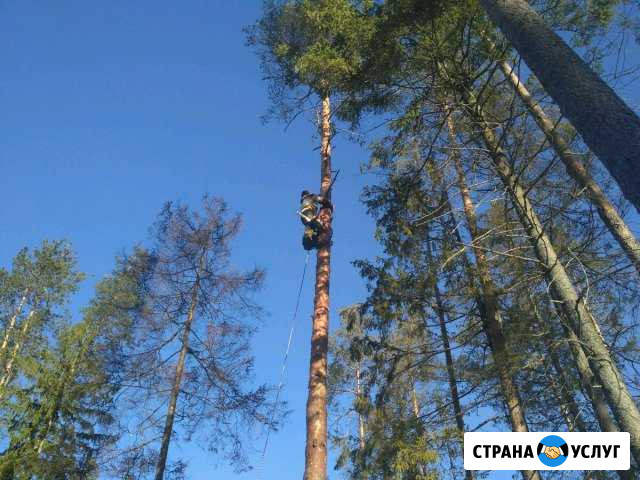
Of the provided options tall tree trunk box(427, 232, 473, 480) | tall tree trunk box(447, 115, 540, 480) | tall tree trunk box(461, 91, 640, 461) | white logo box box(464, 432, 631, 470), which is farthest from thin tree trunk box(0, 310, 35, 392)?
tall tree trunk box(461, 91, 640, 461)

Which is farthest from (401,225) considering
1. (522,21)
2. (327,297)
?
(522,21)

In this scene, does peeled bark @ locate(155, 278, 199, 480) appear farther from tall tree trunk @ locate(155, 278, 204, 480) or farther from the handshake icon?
the handshake icon

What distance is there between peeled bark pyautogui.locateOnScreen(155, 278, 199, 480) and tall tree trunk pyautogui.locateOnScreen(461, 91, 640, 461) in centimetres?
813

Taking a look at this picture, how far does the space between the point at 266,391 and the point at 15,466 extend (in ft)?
16.3

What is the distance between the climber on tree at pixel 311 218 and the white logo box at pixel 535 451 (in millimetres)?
3699

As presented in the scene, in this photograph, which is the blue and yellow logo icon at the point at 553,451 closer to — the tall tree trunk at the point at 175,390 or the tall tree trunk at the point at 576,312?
the tall tree trunk at the point at 576,312

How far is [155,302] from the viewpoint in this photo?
514 inches

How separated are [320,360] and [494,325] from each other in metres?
3.00

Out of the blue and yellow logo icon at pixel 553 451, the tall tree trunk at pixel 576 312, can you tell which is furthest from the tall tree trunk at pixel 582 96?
the blue and yellow logo icon at pixel 553 451

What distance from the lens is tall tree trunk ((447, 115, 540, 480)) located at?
7.45 m

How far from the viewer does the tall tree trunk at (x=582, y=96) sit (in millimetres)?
3799

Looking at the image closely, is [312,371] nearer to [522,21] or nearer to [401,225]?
[401,225]

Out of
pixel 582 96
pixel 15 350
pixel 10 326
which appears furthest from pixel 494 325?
pixel 10 326

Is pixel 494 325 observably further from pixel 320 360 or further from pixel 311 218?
pixel 311 218
